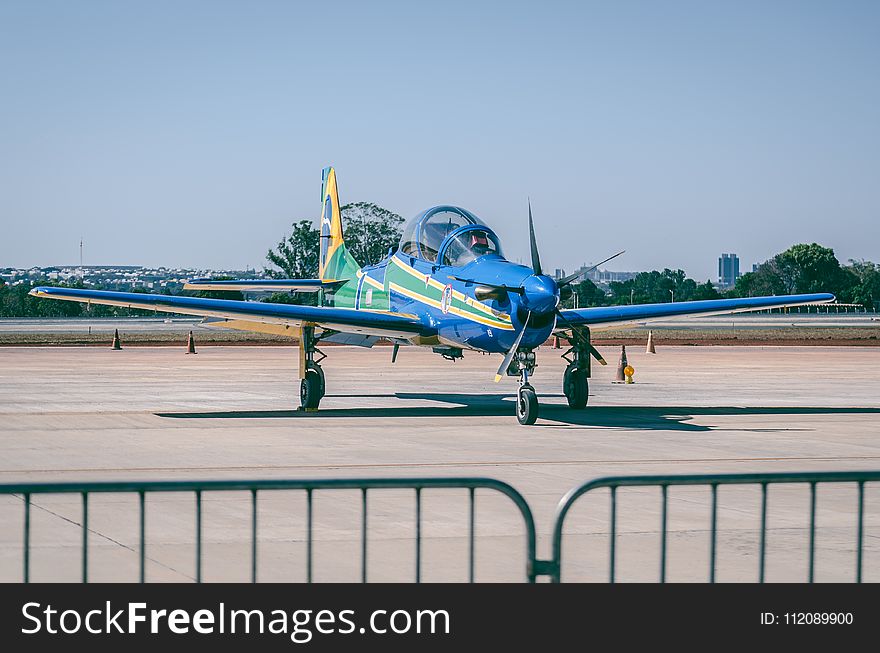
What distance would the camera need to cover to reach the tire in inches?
824

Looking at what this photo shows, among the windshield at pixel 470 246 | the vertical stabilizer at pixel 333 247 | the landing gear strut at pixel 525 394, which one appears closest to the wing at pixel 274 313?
the windshield at pixel 470 246

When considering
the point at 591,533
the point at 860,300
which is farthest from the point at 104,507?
the point at 860,300

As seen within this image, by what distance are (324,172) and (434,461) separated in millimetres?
15981

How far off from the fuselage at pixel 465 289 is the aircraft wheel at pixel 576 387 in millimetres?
2264

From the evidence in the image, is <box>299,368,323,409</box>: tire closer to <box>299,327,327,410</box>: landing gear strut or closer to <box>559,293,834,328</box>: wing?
<box>299,327,327,410</box>: landing gear strut

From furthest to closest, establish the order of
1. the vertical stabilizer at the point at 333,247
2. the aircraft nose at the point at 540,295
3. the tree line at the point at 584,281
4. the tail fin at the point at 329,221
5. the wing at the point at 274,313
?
the tree line at the point at 584,281
the tail fin at the point at 329,221
the vertical stabilizer at the point at 333,247
the wing at the point at 274,313
the aircraft nose at the point at 540,295

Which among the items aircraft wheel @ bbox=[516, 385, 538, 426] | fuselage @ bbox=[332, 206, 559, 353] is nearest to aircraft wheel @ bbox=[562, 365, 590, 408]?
fuselage @ bbox=[332, 206, 559, 353]

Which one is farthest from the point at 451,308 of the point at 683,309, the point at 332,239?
the point at 332,239

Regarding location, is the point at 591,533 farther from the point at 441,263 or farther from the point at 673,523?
the point at 441,263

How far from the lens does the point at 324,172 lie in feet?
94.6

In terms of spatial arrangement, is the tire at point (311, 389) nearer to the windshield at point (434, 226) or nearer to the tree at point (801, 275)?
the windshield at point (434, 226)

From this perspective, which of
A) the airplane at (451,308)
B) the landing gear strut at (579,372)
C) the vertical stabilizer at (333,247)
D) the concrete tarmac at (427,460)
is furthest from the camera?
the vertical stabilizer at (333,247)

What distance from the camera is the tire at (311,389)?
20.9m
